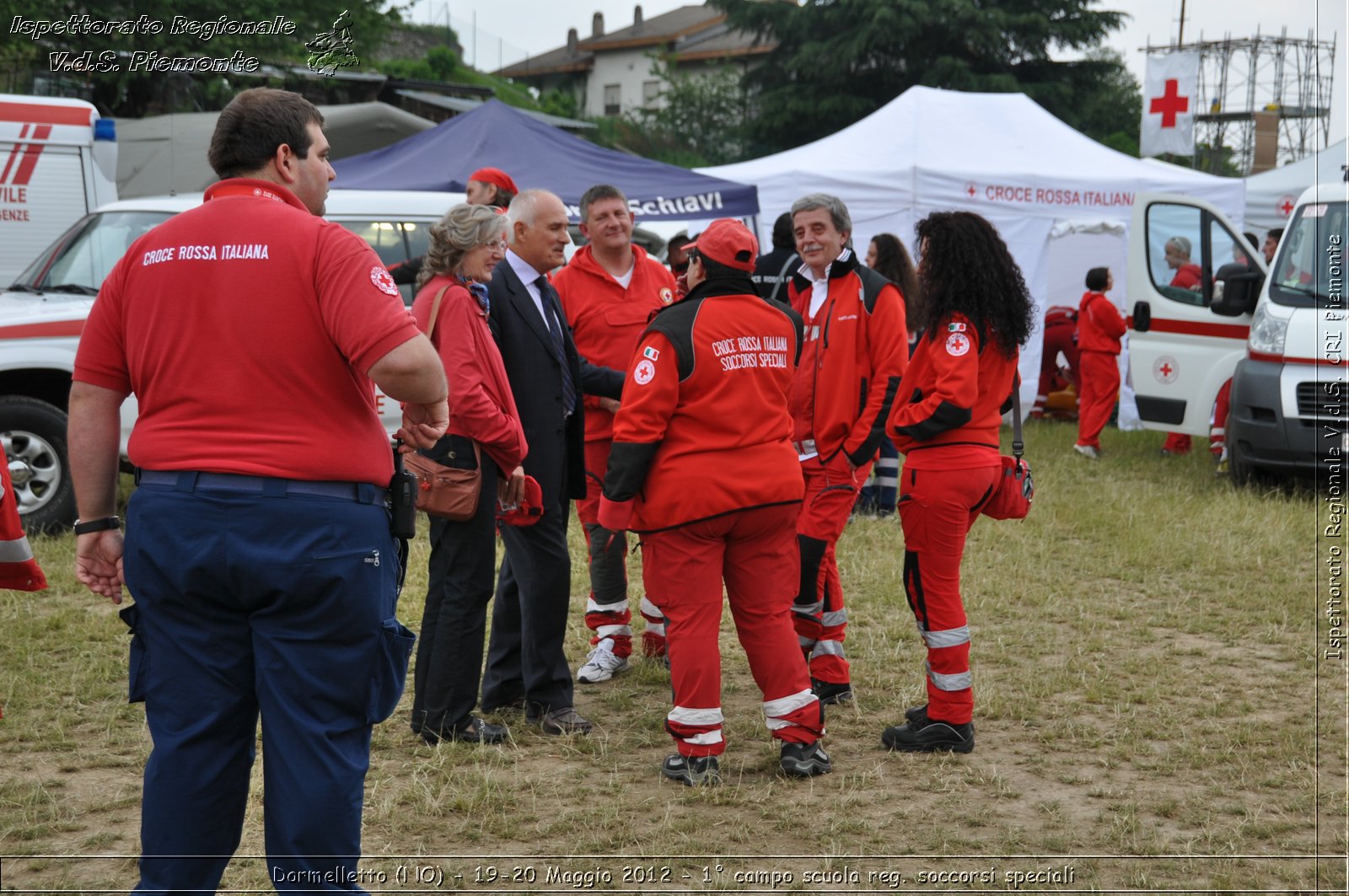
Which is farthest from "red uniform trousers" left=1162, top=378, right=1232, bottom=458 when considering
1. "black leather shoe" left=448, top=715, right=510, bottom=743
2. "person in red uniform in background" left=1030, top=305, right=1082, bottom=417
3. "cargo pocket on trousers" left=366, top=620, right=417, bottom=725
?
"cargo pocket on trousers" left=366, top=620, right=417, bottom=725

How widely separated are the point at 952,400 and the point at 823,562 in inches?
39.9

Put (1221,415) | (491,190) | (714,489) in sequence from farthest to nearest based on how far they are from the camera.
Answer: (1221,415)
(491,190)
(714,489)

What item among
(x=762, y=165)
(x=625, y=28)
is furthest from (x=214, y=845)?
(x=625, y=28)

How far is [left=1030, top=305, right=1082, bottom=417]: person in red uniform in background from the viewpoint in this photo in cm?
1571

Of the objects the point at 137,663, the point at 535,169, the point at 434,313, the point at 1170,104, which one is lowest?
the point at 137,663

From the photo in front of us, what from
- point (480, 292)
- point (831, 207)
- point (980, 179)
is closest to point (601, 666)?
point (480, 292)

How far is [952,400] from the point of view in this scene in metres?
4.61

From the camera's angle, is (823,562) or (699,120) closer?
(823,562)

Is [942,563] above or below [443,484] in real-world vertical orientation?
below

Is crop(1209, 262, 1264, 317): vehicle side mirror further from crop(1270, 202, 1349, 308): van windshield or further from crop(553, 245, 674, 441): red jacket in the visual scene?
crop(553, 245, 674, 441): red jacket

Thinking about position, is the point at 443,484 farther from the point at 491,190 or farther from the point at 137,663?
the point at 491,190

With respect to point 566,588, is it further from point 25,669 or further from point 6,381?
point 6,381

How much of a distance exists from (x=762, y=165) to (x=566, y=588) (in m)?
11.1

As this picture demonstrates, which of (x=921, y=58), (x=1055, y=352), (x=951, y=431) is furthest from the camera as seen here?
(x=921, y=58)
